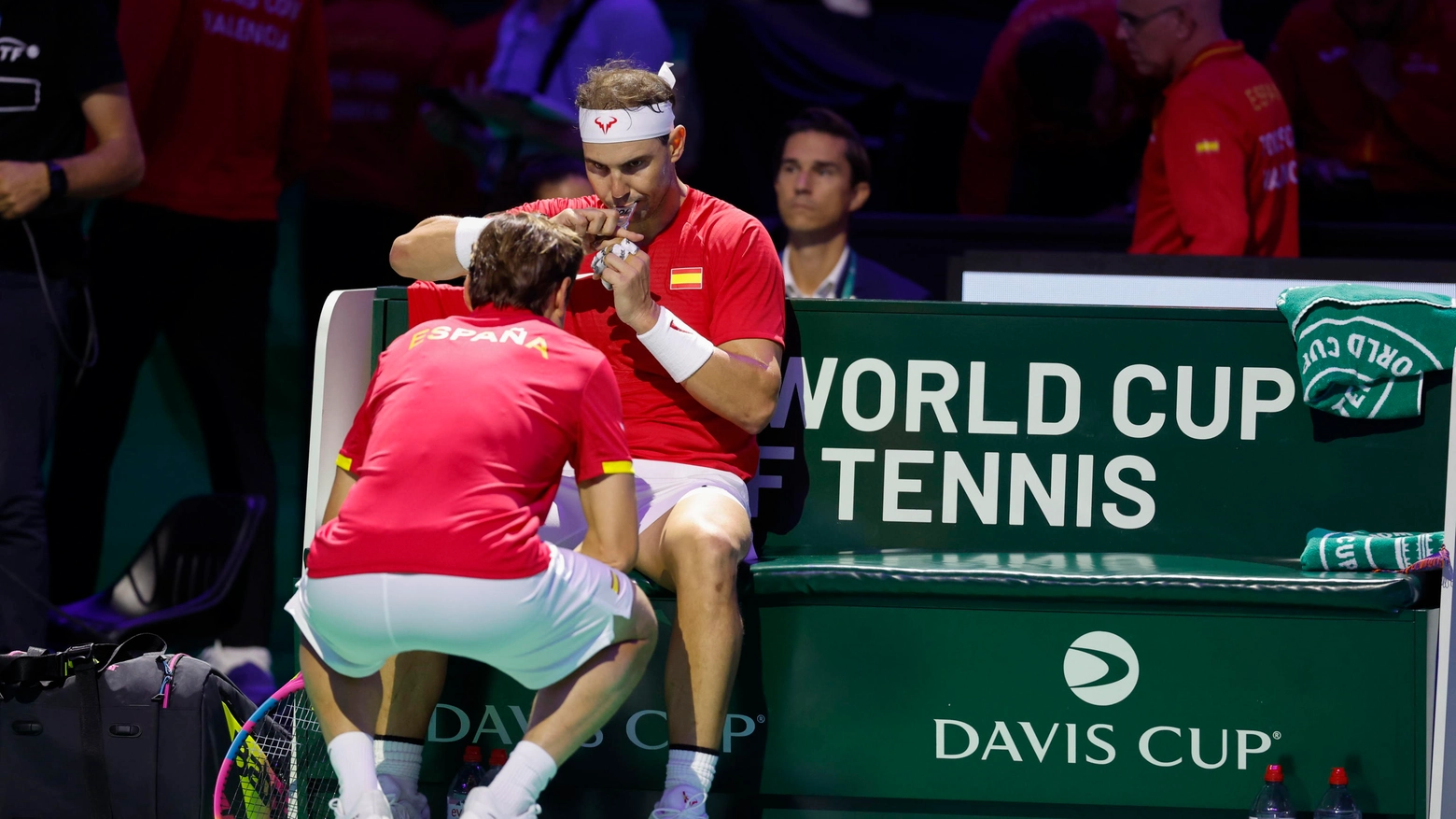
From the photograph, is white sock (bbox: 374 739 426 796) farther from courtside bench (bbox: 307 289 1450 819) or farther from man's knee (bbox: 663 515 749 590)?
man's knee (bbox: 663 515 749 590)

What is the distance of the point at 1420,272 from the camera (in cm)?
440

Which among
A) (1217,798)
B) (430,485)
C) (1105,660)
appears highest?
(430,485)

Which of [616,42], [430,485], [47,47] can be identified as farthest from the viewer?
[616,42]

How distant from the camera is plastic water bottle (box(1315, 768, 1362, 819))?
120 inches

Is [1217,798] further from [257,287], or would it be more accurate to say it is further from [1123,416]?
[257,287]

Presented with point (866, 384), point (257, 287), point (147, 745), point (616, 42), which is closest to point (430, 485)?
point (147, 745)

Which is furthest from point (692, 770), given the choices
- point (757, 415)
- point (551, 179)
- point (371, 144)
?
point (371, 144)

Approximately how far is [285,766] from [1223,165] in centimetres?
317

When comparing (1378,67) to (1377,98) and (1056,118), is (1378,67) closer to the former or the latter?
(1377,98)

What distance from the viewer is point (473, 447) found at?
258 cm

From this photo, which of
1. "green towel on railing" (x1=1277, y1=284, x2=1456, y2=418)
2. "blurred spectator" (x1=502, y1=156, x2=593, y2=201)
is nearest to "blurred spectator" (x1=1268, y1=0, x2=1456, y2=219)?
"green towel on railing" (x1=1277, y1=284, x2=1456, y2=418)

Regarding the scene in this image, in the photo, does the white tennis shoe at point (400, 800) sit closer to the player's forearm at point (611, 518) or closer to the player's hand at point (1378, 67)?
the player's forearm at point (611, 518)

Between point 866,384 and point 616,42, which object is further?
point 616,42

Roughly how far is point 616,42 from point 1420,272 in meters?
2.71
